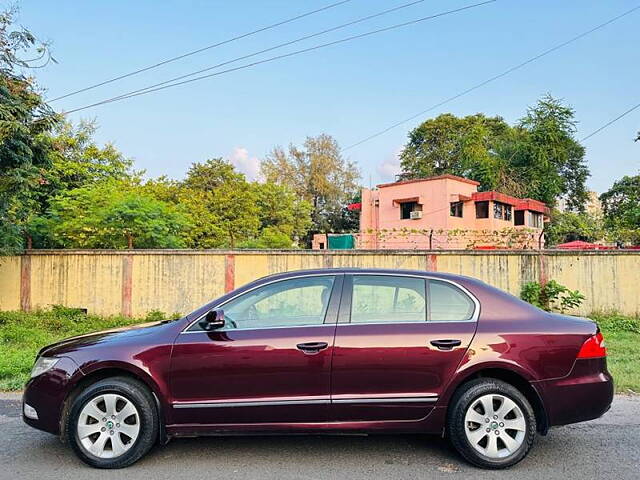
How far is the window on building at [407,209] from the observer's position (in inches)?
1130

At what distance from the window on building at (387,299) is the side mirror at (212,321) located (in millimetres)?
1032

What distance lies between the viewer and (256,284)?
13.5 feet

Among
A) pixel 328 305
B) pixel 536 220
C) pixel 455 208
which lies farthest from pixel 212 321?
pixel 536 220

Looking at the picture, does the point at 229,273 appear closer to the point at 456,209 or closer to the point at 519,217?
the point at 456,209

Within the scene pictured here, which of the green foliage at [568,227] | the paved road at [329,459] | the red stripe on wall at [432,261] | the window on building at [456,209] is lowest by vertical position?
the paved road at [329,459]

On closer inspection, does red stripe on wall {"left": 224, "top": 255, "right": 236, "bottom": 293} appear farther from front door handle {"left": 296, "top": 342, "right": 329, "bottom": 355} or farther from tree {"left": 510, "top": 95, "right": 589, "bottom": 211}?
tree {"left": 510, "top": 95, "right": 589, "bottom": 211}

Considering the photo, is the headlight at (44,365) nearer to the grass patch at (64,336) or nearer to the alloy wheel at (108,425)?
the alloy wheel at (108,425)

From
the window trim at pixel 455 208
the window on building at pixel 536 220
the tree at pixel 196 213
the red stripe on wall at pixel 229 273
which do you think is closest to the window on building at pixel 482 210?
the window trim at pixel 455 208

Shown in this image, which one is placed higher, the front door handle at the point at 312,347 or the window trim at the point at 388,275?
the window trim at the point at 388,275

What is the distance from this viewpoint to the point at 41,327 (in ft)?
38.0

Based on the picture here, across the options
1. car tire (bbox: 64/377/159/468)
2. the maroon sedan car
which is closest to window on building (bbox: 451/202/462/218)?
the maroon sedan car

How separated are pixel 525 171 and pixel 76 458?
122 feet

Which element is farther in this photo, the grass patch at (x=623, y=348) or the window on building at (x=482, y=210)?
the window on building at (x=482, y=210)

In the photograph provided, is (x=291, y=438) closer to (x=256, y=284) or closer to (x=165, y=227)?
(x=256, y=284)
